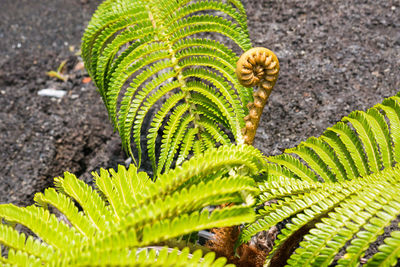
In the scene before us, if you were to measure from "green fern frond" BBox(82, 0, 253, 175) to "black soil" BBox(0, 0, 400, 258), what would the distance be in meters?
0.60

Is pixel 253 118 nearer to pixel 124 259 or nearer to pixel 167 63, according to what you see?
pixel 167 63

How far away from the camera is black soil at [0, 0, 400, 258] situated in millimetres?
2221

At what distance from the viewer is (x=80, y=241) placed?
3.72ft

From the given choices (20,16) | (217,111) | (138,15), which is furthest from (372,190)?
(20,16)

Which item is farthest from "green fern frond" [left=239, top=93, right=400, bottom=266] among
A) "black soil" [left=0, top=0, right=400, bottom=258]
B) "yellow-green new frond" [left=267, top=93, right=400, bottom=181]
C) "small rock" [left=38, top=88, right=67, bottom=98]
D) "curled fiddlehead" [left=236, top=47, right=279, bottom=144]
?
"small rock" [left=38, top=88, right=67, bottom=98]

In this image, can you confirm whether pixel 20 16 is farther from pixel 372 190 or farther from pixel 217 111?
pixel 372 190

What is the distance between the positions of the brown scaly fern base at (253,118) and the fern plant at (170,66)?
A: 0.31 ft

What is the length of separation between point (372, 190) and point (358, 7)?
2.00m

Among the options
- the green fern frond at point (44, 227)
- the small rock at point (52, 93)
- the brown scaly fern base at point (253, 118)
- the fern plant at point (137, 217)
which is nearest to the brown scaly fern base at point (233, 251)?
the brown scaly fern base at point (253, 118)

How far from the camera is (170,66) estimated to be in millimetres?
1741

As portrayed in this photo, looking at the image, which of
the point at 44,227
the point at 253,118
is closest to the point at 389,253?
the point at 253,118

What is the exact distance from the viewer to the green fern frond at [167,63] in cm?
163

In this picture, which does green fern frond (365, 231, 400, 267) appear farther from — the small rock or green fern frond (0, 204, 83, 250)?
the small rock

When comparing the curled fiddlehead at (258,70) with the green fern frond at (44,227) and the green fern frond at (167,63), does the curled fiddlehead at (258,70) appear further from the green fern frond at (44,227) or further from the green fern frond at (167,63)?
the green fern frond at (44,227)
